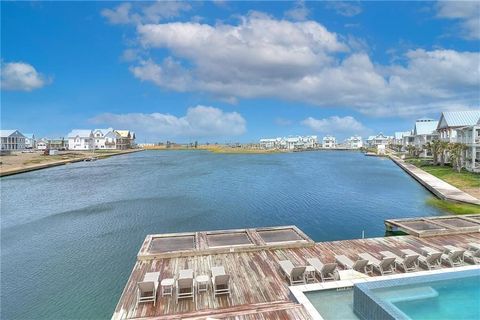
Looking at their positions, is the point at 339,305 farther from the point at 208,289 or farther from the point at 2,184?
the point at 2,184

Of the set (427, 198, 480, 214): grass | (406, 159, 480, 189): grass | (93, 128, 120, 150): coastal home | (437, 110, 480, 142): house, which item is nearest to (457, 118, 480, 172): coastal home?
(406, 159, 480, 189): grass

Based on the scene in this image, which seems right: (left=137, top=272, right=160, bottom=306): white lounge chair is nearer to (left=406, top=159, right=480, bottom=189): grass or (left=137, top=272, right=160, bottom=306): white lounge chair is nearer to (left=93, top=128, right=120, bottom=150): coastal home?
(left=406, top=159, right=480, bottom=189): grass

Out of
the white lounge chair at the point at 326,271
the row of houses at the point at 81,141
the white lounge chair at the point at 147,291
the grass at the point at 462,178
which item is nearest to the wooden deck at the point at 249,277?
the white lounge chair at the point at 147,291

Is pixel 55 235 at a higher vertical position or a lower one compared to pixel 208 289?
lower

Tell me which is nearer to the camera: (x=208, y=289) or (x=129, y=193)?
(x=208, y=289)

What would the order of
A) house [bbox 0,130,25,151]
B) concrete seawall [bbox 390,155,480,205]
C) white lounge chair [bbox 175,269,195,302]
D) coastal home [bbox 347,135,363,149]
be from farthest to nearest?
coastal home [bbox 347,135,363,149]
house [bbox 0,130,25,151]
concrete seawall [bbox 390,155,480,205]
white lounge chair [bbox 175,269,195,302]

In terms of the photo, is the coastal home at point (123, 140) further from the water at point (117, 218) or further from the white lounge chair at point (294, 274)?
the white lounge chair at point (294, 274)

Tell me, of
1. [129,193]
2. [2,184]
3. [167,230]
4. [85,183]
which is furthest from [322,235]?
[2,184]
